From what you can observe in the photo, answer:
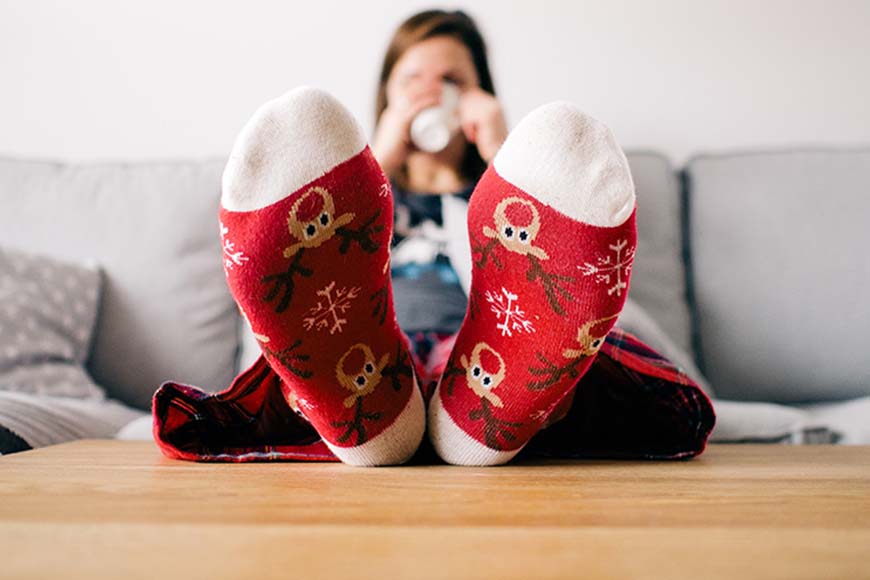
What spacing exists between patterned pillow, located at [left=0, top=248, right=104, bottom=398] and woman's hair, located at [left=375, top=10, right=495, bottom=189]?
54 centimetres

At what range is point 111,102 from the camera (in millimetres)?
1391

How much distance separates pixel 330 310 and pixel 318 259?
0.12 ft

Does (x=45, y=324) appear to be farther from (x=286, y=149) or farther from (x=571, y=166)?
(x=571, y=166)

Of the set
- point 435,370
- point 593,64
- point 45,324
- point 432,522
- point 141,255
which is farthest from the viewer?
point 593,64

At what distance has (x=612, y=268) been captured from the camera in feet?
1.46

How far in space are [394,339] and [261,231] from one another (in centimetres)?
13

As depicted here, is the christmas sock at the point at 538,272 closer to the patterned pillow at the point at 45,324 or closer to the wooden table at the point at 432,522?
the wooden table at the point at 432,522

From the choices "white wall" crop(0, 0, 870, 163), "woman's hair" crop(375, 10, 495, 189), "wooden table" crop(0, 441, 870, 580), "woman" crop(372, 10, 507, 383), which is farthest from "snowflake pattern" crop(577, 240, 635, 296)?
"white wall" crop(0, 0, 870, 163)

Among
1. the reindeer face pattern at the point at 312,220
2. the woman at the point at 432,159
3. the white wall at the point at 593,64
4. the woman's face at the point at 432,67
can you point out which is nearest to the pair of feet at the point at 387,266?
the reindeer face pattern at the point at 312,220

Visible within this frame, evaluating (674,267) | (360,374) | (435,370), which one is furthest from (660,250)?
(360,374)

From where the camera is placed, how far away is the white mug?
38.9 inches

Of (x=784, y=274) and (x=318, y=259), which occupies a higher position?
(x=318, y=259)

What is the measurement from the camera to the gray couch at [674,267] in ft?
3.43

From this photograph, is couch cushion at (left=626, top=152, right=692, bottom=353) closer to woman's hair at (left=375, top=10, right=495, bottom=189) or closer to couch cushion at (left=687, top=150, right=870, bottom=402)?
couch cushion at (left=687, top=150, right=870, bottom=402)
